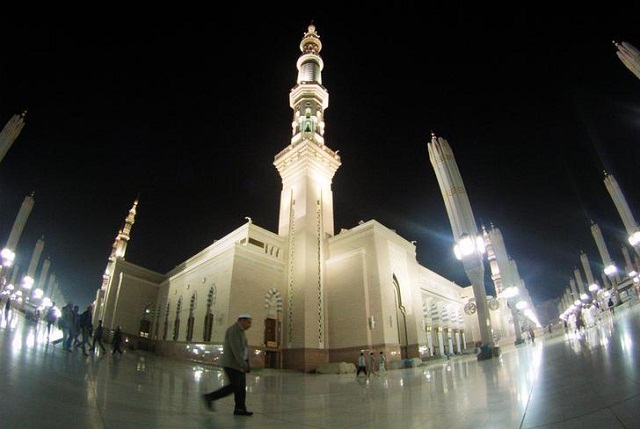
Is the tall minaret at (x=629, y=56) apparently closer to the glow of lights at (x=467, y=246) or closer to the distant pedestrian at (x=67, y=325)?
the glow of lights at (x=467, y=246)

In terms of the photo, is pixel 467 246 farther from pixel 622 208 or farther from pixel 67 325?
pixel 622 208

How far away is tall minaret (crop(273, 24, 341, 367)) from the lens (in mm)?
21047

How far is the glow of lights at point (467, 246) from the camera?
1641cm

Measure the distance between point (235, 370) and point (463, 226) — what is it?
51.1ft

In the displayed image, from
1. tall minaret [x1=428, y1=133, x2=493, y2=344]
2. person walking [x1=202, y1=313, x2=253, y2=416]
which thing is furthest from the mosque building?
person walking [x1=202, y1=313, x2=253, y2=416]

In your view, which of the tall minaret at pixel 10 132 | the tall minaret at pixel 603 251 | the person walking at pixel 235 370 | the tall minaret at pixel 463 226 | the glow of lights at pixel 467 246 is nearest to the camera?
the person walking at pixel 235 370

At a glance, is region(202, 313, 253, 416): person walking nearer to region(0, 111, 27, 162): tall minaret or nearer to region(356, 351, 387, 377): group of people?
region(356, 351, 387, 377): group of people

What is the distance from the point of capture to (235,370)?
480cm

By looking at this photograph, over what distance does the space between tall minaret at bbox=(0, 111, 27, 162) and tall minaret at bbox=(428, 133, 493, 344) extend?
3361cm

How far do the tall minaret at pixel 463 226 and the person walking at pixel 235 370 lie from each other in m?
13.4

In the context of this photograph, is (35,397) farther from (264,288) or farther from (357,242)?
(357,242)

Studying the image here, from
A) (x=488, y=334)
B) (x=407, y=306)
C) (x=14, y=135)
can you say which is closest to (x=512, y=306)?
(x=407, y=306)

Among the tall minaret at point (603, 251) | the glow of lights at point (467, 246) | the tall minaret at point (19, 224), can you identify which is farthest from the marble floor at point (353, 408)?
the tall minaret at point (603, 251)

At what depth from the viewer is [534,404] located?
333cm
